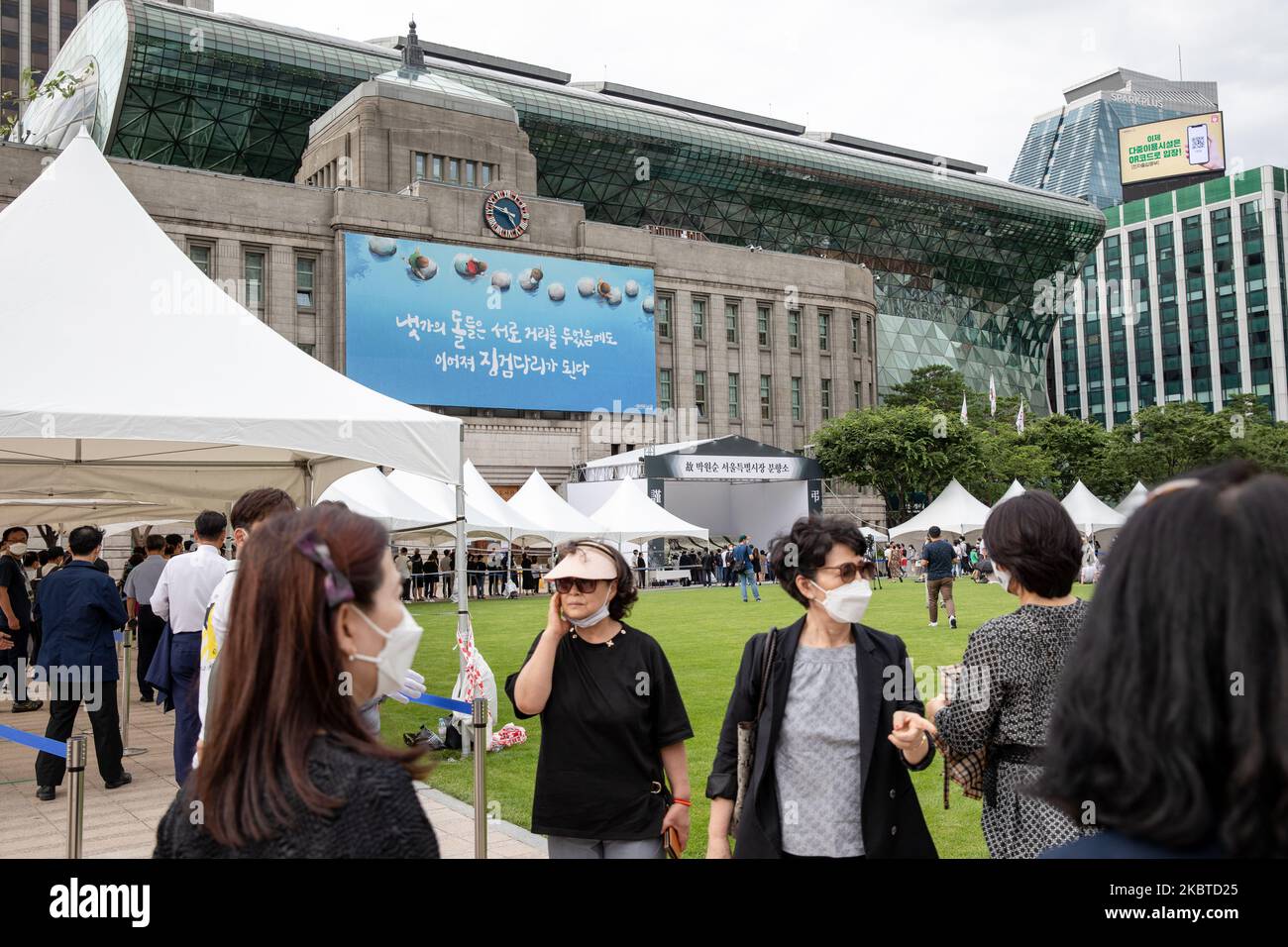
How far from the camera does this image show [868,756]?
141 inches

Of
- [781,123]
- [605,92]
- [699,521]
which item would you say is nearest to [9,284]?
[699,521]

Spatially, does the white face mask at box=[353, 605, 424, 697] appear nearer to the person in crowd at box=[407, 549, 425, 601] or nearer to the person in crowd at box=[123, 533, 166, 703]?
the person in crowd at box=[123, 533, 166, 703]

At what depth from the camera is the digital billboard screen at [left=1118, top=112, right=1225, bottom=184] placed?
121 m

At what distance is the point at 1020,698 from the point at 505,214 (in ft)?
174

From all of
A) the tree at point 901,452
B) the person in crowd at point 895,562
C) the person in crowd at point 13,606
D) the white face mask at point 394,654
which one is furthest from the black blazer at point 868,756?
the tree at point 901,452

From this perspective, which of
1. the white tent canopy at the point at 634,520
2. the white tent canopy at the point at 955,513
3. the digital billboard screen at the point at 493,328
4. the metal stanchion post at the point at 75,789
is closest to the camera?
the metal stanchion post at the point at 75,789

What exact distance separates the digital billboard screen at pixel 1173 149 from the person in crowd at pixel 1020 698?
136844 mm

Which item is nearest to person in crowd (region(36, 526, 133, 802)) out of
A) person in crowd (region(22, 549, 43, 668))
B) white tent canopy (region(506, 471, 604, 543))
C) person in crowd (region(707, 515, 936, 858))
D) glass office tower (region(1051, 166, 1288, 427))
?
person in crowd (region(22, 549, 43, 668))

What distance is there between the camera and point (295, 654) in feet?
6.45

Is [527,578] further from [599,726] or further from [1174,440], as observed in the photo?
[1174,440]

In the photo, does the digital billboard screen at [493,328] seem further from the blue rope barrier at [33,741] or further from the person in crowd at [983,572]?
the blue rope barrier at [33,741]

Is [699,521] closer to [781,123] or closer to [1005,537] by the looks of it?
[1005,537]

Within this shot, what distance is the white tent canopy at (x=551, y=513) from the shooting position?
101ft

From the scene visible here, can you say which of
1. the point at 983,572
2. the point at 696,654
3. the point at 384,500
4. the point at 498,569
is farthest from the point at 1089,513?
the point at 696,654
